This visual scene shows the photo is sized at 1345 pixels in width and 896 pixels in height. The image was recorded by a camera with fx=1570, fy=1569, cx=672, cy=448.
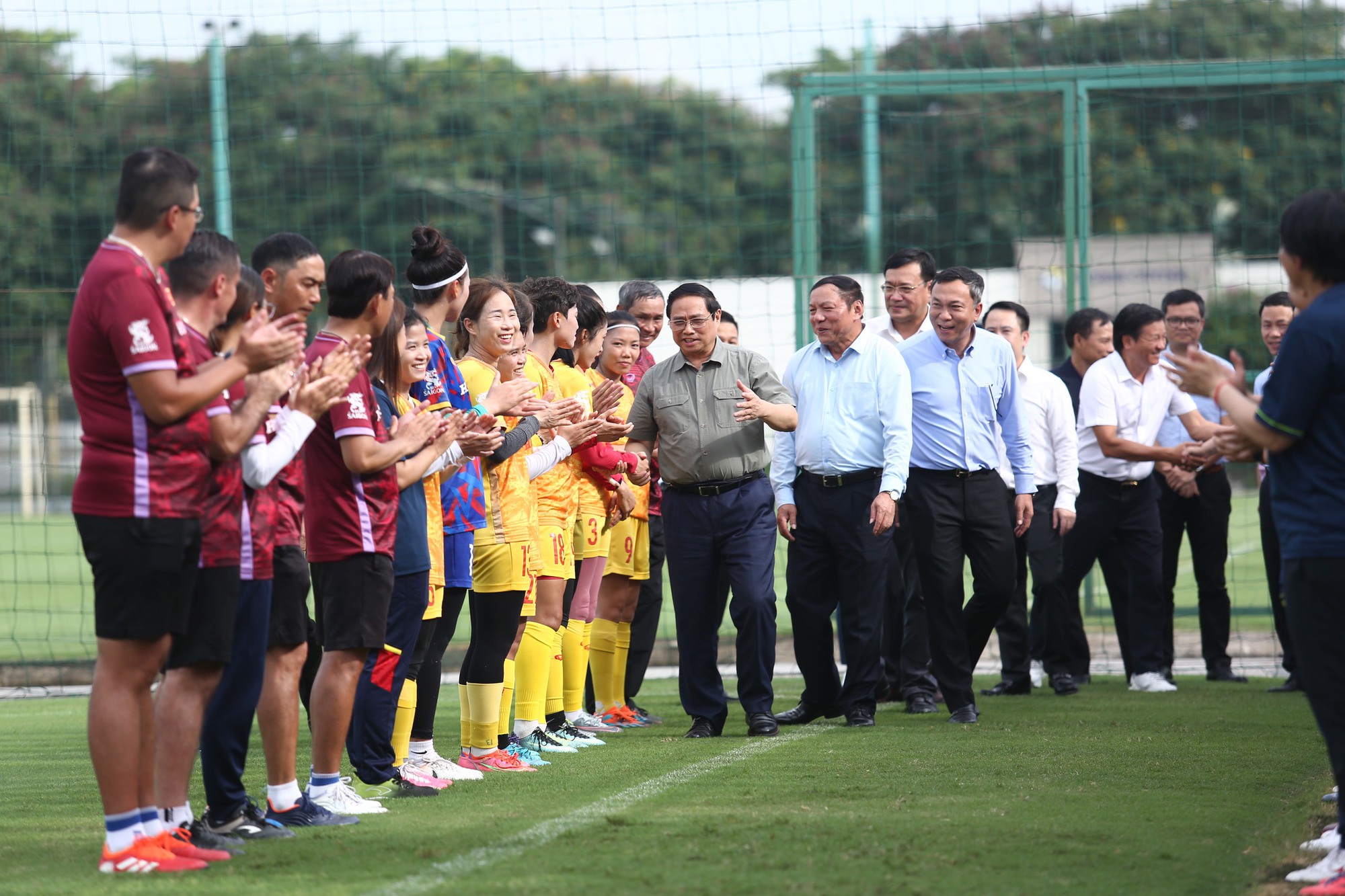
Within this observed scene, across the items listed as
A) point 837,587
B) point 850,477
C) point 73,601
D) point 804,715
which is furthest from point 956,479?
point 73,601

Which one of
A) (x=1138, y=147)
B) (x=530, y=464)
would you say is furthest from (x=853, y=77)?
(x=1138, y=147)

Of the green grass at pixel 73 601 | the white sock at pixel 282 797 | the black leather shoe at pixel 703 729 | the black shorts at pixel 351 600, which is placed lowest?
the green grass at pixel 73 601

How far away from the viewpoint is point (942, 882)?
3.99 metres

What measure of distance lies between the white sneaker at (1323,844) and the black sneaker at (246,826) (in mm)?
3008

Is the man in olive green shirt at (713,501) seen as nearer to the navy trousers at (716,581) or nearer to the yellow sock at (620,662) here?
the navy trousers at (716,581)

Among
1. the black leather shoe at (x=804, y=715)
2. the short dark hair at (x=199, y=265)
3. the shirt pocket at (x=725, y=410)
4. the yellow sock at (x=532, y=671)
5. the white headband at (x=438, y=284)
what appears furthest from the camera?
the black leather shoe at (x=804, y=715)

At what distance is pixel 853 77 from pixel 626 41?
1.81 m

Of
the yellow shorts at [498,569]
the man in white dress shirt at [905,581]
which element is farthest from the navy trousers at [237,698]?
the man in white dress shirt at [905,581]

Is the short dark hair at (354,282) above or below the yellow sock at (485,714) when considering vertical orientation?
above

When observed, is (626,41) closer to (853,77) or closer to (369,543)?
(853,77)

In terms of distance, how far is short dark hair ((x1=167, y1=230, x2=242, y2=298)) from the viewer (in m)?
4.43

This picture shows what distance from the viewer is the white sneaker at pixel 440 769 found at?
5.85 metres

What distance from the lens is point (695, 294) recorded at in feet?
23.8

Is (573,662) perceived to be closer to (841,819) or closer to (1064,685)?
(841,819)
